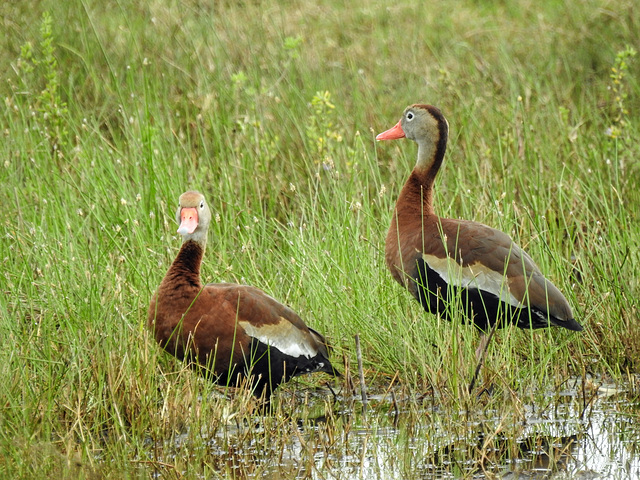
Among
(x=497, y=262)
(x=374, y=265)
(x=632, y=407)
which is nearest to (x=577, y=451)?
(x=632, y=407)

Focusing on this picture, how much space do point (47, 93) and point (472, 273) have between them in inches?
134

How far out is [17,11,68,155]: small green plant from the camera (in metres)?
6.55

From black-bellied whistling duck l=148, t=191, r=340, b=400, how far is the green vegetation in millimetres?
141

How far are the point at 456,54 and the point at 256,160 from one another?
3.50 m

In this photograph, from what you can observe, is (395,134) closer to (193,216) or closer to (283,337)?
(193,216)

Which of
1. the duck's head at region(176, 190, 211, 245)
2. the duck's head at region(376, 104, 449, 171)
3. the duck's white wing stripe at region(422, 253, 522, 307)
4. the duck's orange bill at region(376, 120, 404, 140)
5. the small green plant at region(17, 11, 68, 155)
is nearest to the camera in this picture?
the duck's white wing stripe at region(422, 253, 522, 307)

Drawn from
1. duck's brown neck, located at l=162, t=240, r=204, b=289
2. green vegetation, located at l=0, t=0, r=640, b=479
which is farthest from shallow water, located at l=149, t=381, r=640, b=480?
duck's brown neck, located at l=162, t=240, r=204, b=289

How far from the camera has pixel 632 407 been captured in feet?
15.2

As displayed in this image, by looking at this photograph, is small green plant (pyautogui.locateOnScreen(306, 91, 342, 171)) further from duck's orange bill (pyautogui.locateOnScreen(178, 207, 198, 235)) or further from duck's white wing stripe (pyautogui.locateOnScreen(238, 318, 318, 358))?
duck's white wing stripe (pyautogui.locateOnScreen(238, 318, 318, 358))

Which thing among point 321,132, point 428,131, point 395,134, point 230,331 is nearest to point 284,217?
point 321,132

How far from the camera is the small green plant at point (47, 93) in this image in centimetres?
655

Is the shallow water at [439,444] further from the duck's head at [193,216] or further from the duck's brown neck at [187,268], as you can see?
the duck's head at [193,216]

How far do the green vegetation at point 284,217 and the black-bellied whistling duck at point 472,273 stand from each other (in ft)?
0.47

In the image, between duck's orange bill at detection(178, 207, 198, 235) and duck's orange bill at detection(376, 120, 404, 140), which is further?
duck's orange bill at detection(376, 120, 404, 140)
